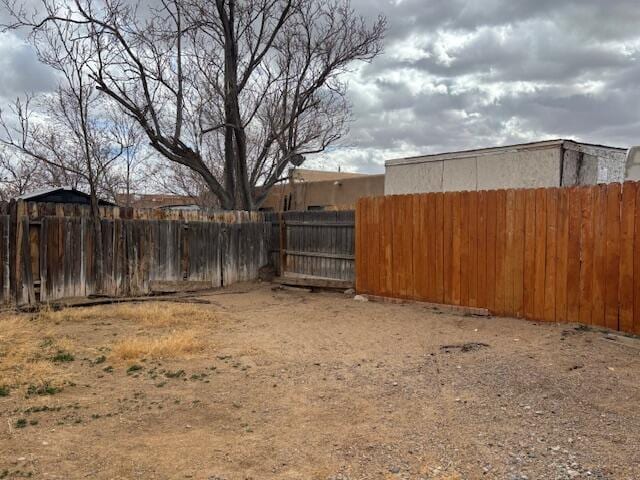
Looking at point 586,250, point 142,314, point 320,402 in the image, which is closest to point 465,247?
point 586,250

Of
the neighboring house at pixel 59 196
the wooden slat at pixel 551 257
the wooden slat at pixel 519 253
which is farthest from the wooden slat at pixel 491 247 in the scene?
the neighboring house at pixel 59 196

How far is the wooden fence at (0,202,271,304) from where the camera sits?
8.86 metres

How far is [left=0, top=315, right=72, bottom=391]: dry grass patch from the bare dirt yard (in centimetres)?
2

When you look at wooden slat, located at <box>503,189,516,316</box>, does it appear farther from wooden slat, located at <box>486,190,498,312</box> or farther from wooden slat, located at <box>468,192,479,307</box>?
wooden slat, located at <box>468,192,479,307</box>

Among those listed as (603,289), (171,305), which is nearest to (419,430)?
(603,289)

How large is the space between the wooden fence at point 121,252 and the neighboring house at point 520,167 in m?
4.30

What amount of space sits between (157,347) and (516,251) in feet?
16.4

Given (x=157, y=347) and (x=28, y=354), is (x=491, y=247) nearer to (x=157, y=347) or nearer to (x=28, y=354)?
(x=157, y=347)

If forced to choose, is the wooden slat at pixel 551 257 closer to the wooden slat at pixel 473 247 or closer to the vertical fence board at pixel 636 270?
the vertical fence board at pixel 636 270

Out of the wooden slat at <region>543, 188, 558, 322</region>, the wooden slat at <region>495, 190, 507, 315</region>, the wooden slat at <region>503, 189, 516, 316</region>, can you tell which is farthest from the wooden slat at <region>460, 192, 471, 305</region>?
the wooden slat at <region>543, 188, 558, 322</region>

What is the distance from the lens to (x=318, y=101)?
17359 millimetres

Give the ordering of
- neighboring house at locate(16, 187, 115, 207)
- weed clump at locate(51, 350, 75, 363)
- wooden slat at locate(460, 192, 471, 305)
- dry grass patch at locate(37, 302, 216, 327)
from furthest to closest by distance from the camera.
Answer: neighboring house at locate(16, 187, 115, 207)
wooden slat at locate(460, 192, 471, 305)
dry grass patch at locate(37, 302, 216, 327)
weed clump at locate(51, 350, 75, 363)

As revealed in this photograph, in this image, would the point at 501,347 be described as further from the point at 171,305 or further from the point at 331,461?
the point at 171,305

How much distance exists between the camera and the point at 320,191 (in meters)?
21.5
